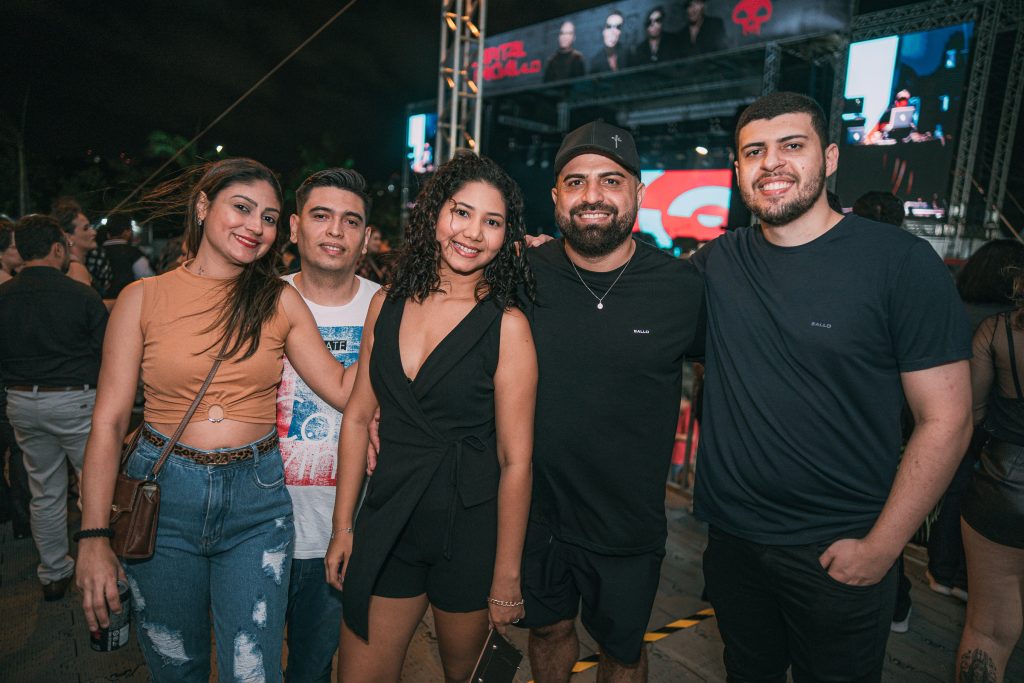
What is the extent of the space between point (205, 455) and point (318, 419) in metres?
0.46

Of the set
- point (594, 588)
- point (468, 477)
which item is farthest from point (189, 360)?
point (594, 588)

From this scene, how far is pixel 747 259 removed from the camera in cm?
211

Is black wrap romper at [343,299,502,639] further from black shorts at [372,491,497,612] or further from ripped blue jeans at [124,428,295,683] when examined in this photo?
ripped blue jeans at [124,428,295,683]

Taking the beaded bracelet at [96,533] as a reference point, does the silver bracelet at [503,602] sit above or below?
below

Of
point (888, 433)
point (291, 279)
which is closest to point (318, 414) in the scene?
point (291, 279)

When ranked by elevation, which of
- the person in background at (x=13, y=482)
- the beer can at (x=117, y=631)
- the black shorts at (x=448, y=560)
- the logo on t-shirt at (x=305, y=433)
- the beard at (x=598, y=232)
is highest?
the beard at (x=598, y=232)

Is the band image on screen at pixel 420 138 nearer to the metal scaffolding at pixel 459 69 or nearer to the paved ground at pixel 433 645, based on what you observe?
the metal scaffolding at pixel 459 69

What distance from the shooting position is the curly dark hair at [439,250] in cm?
199

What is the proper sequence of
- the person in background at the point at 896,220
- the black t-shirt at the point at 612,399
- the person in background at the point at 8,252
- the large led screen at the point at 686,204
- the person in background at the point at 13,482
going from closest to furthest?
1. the black t-shirt at the point at 612,399
2. the person in background at the point at 896,220
3. the person in background at the point at 13,482
4. the person in background at the point at 8,252
5. the large led screen at the point at 686,204

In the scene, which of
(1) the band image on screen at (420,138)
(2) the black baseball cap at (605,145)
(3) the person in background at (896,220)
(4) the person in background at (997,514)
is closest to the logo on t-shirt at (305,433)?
(2) the black baseball cap at (605,145)

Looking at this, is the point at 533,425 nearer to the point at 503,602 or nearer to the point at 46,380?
the point at 503,602

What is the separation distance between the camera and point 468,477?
1843mm

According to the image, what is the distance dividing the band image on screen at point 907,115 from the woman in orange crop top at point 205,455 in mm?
11319

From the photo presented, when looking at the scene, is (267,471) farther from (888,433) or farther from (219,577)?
(888,433)
